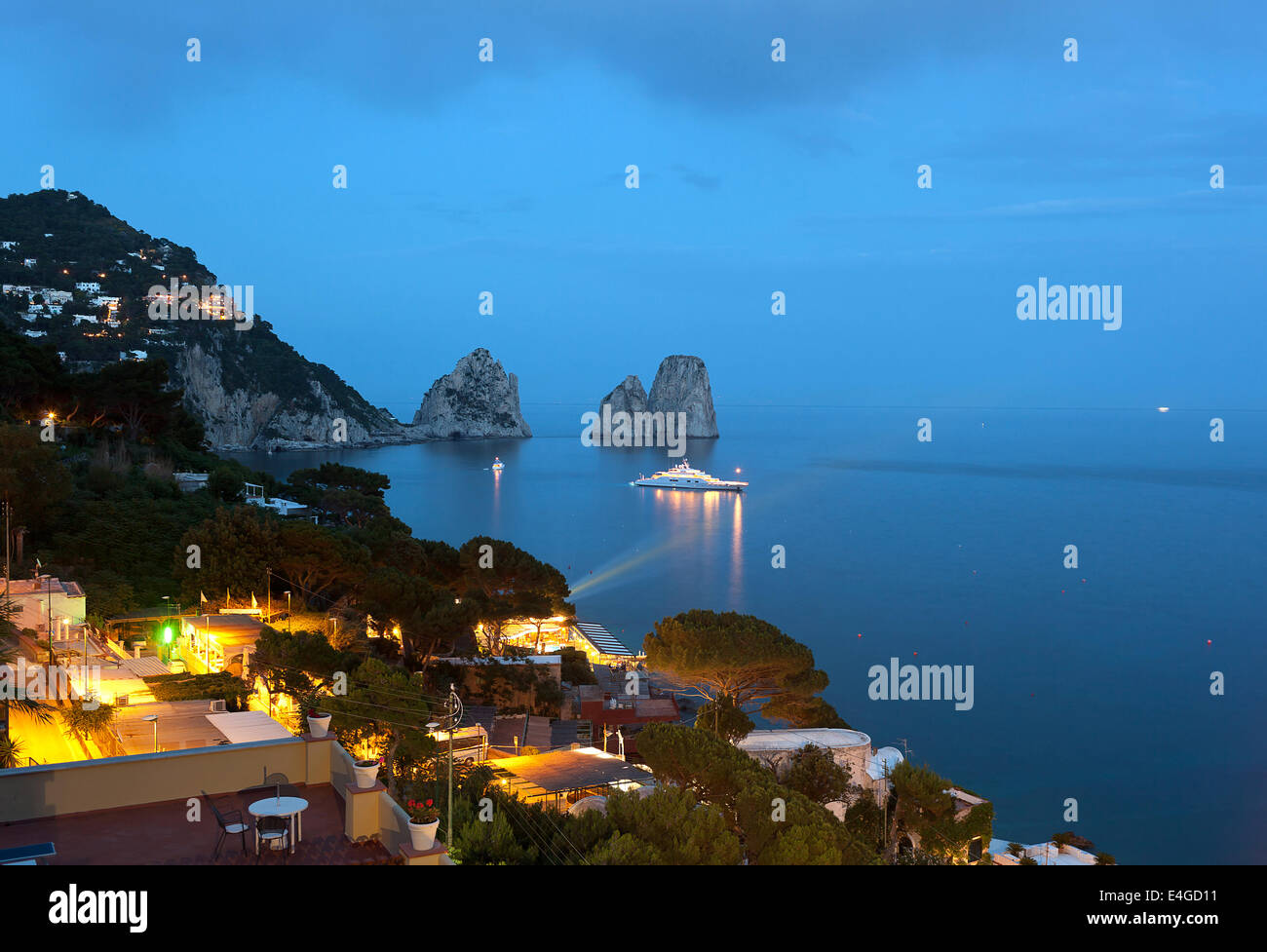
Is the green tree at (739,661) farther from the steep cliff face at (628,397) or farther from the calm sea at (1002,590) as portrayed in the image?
the steep cliff face at (628,397)

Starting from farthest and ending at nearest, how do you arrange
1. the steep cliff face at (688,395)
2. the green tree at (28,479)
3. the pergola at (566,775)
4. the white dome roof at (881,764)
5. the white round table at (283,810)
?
the steep cliff face at (688,395), the green tree at (28,479), the white dome roof at (881,764), the pergola at (566,775), the white round table at (283,810)

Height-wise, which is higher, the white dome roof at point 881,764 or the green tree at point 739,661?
the green tree at point 739,661

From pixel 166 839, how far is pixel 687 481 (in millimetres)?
62775

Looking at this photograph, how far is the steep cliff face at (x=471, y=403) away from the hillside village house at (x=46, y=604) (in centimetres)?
9285

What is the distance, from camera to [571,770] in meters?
10.4

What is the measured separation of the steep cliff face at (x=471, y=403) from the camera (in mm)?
104562

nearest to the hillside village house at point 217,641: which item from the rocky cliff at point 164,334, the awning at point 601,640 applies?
the awning at point 601,640

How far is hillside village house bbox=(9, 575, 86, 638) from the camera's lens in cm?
1023

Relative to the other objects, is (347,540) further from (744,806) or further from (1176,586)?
(1176,586)

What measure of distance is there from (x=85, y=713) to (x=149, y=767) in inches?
98.7

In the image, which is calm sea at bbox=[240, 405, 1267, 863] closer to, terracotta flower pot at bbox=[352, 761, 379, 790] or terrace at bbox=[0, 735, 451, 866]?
terrace at bbox=[0, 735, 451, 866]

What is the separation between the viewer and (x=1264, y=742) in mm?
23094

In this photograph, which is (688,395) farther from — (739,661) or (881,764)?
(881,764)

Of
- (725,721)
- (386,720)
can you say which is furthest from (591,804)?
(725,721)
